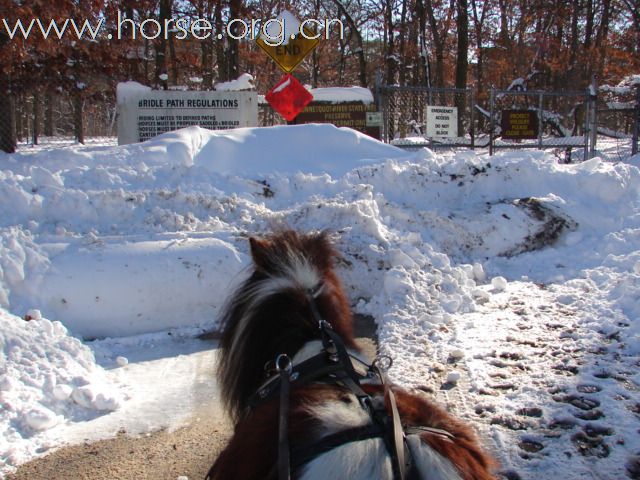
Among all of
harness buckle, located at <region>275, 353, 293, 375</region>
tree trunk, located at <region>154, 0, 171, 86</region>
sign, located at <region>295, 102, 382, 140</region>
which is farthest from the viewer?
tree trunk, located at <region>154, 0, 171, 86</region>

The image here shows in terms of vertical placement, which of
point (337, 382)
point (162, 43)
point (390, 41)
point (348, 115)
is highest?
point (390, 41)

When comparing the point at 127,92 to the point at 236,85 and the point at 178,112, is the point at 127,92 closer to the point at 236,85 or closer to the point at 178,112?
the point at 178,112

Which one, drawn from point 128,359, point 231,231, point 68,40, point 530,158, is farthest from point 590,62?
point 128,359

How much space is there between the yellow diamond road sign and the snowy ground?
3.08 metres

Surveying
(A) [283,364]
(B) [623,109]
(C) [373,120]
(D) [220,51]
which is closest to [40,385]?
(A) [283,364]

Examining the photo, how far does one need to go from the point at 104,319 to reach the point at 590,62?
28396 mm

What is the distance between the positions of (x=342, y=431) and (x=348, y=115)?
12.8m

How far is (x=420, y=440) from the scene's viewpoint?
1.30 m

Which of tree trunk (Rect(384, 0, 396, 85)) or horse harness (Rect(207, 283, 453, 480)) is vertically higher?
tree trunk (Rect(384, 0, 396, 85))

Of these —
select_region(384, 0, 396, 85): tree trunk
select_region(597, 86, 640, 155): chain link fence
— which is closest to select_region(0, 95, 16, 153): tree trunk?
select_region(597, 86, 640, 155): chain link fence

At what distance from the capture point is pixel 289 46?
10.8 m

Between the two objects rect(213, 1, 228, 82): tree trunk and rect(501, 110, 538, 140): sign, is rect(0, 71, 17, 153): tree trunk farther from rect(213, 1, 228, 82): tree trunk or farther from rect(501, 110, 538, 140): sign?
rect(501, 110, 538, 140): sign

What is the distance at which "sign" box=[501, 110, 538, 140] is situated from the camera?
1371 centimetres

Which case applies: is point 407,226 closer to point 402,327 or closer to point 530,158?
point 402,327
